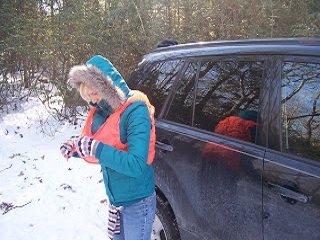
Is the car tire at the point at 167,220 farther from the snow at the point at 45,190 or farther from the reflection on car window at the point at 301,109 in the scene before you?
the reflection on car window at the point at 301,109

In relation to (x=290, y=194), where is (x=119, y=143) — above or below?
above

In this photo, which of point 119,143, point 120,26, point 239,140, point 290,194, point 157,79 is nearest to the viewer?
point 290,194

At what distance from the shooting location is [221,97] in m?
2.62

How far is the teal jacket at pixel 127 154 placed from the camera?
2143 millimetres

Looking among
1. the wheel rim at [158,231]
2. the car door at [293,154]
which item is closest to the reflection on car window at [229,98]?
the car door at [293,154]

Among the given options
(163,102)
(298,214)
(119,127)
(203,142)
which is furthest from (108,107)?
(298,214)

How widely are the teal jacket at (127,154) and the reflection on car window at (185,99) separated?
57 cm

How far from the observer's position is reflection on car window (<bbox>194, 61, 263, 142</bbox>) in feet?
7.77

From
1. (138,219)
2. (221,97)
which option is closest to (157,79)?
(221,97)

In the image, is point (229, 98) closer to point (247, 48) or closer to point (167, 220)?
point (247, 48)

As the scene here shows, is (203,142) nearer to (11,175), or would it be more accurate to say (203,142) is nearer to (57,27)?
(11,175)

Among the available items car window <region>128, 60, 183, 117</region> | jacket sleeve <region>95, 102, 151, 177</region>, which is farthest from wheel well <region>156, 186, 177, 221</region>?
jacket sleeve <region>95, 102, 151, 177</region>

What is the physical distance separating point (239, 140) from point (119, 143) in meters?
0.72

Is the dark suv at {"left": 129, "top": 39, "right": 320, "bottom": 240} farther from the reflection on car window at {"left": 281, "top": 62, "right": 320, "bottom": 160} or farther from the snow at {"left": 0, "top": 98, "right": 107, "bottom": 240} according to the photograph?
the snow at {"left": 0, "top": 98, "right": 107, "bottom": 240}
